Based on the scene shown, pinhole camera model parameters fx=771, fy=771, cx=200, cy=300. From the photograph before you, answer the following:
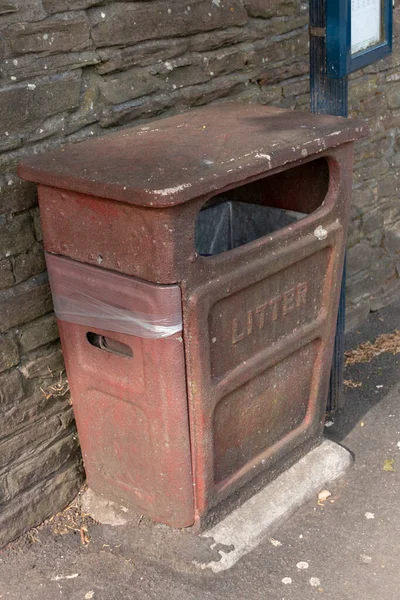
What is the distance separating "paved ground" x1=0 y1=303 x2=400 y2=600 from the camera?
8.58ft

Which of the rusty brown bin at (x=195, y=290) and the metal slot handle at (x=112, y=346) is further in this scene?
the metal slot handle at (x=112, y=346)

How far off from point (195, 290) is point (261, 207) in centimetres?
79

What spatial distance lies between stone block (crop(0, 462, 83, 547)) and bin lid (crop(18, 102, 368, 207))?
1199mm

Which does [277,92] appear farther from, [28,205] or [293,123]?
[28,205]

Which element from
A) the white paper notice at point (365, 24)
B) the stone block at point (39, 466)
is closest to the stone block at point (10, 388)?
the stone block at point (39, 466)

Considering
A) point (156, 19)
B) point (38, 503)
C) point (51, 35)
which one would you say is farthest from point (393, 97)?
point (38, 503)

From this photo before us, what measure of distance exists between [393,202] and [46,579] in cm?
287

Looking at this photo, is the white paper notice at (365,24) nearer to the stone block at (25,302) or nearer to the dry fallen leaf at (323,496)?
the stone block at (25,302)

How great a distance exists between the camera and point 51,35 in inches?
100

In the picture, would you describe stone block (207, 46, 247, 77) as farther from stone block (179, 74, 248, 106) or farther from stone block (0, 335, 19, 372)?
stone block (0, 335, 19, 372)

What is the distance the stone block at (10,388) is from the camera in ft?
8.73

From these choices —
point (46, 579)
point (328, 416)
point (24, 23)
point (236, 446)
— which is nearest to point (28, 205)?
point (24, 23)

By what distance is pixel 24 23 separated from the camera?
8.08 feet

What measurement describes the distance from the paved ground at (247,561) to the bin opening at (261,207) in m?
1.08
